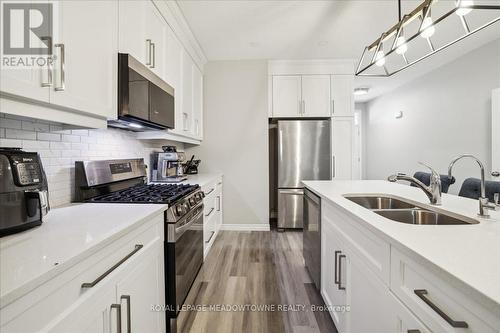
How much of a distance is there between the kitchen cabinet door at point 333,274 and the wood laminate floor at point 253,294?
176 mm

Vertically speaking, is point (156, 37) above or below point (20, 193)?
above

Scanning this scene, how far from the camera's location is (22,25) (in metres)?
0.84

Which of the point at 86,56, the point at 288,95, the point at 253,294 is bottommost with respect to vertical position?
the point at 253,294

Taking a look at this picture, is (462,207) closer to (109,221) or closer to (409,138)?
(109,221)

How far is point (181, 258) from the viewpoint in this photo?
64.0 inches

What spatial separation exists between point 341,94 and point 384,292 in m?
3.37

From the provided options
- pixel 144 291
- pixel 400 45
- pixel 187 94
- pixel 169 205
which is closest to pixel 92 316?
pixel 144 291

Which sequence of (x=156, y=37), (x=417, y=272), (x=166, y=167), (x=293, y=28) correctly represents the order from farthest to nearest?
(x=293, y=28) → (x=166, y=167) → (x=156, y=37) → (x=417, y=272)

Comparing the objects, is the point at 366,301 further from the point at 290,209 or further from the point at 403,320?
the point at 290,209

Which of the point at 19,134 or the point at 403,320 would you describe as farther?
the point at 19,134

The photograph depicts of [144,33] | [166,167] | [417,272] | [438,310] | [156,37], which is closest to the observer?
[438,310]

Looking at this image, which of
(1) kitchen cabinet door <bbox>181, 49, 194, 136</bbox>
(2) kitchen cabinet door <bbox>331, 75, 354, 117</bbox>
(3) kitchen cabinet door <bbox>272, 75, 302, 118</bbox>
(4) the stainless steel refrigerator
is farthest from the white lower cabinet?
(2) kitchen cabinet door <bbox>331, 75, 354, 117</bbox>

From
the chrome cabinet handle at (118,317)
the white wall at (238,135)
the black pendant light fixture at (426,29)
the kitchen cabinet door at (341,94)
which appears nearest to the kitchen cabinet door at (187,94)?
the white wall at (238,135)

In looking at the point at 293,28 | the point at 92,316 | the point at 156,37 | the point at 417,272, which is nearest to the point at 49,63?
the point at 92,316
